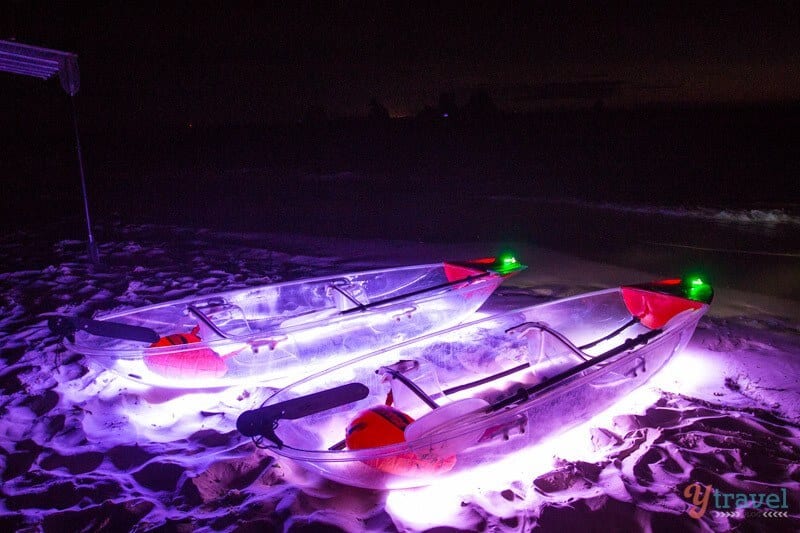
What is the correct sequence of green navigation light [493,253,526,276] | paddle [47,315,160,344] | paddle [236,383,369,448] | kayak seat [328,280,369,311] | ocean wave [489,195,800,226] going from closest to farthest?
1. paddle [236,383,369,448]
2. paddle [47,315,160,344]
3. kayak seat [328,280,369,311]
4. green navigation light [493,253,526,276]
5. ocean wave [489,195,800,226]

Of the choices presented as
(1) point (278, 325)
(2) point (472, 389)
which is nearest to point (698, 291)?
(2) point (472, 389)

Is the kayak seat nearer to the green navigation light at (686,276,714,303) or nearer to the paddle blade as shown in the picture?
the paddle blade

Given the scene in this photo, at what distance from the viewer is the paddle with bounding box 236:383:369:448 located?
239cm

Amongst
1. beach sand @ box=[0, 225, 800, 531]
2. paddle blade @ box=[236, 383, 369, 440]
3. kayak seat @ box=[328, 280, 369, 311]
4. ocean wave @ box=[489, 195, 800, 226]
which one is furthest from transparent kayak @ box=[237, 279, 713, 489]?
ocean wave @ box=[489, 195, 800, 226]

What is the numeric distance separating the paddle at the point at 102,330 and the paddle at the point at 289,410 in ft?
4.63

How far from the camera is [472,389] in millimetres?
3385

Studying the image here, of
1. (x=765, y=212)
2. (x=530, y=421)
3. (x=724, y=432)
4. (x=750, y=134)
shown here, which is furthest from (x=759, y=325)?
(x=750, y=134)

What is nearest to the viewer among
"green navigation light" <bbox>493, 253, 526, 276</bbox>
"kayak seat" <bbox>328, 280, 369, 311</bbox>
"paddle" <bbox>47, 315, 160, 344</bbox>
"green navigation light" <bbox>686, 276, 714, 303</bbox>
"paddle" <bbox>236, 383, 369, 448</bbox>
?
"paddle" <bbox>236, 383, 369, 448</bbox>

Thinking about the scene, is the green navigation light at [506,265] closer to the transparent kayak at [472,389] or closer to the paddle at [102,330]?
the transparent kayak at [472,389]

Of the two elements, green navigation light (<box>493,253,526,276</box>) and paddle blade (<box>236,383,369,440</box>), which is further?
green navigation light (<box>493,253,526,276</box>)

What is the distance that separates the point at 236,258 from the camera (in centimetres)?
735

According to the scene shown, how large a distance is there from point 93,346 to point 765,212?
12.8 metres

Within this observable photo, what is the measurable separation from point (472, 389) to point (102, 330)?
2.53 m

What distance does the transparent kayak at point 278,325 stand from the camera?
3482 mm
